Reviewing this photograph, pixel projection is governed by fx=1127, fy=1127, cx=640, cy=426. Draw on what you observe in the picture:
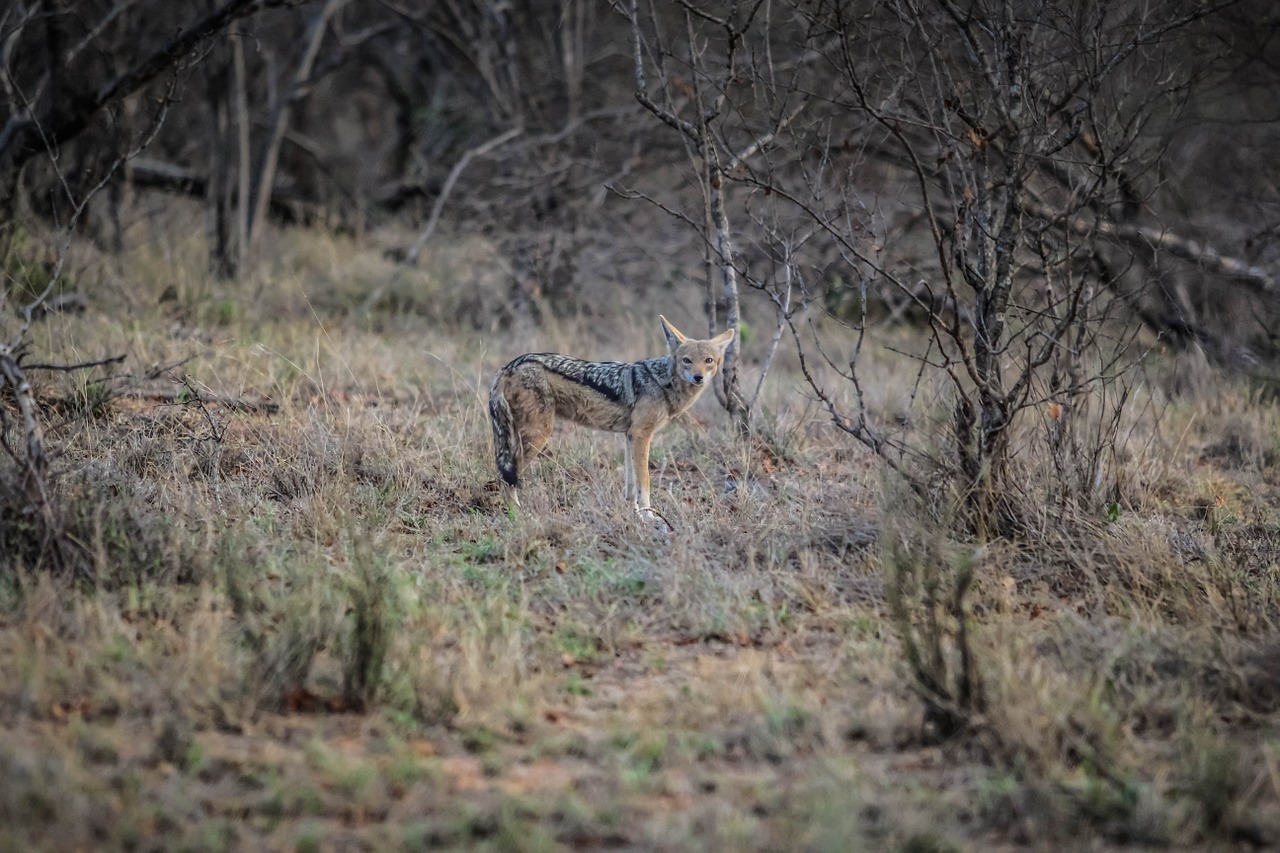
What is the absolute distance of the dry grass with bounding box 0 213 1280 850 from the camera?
3656 mm

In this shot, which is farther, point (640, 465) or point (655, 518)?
point (640, 465)

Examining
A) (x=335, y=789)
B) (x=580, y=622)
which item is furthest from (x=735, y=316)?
(x=335, y=789)

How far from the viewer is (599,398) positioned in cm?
732

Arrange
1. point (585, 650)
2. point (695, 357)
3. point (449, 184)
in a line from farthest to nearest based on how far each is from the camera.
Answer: point (449, 184) < point (695, 357) < point (585, 650)

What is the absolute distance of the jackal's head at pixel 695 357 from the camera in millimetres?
7426

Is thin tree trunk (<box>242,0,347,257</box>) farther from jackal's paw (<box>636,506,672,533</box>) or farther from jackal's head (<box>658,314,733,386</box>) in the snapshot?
jackal's paw (<box>636,506,672,533</box>)

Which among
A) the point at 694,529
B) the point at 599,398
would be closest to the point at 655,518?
the point at 694,529

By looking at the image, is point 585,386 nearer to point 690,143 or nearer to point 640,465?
point 640,465

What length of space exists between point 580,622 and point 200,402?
340cm

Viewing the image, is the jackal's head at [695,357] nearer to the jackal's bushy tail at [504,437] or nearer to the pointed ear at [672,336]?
the pointed ear at [672,336]

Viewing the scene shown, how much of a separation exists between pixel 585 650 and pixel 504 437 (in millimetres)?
2291

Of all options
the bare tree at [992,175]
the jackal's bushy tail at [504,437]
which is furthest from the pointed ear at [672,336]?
the jackal's bushy tail at [504,437]

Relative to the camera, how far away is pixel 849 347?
11.8 m

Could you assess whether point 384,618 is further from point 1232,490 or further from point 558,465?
point 1232,490
